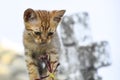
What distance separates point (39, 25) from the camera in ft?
4.37

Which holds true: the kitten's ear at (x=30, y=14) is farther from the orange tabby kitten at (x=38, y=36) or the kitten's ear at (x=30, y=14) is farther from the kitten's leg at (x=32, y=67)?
the kitten's leg at (x=32, y=67)

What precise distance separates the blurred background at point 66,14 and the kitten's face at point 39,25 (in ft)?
0.22

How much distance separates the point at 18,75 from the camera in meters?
1.45

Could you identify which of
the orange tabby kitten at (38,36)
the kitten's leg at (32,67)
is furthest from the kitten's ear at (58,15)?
the kitten's leg at (32,67)

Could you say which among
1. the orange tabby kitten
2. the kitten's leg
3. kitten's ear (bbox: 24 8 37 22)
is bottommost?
the kitten's leg

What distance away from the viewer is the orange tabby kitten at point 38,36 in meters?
1.33

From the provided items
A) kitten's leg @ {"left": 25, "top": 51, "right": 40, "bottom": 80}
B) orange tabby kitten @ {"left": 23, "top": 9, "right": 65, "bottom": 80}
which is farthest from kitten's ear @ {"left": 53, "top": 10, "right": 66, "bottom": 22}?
kitten's leg @ {"left": 25, "top": 51, "right": 40, "bottom": 80}

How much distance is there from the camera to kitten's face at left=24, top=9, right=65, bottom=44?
4.36ft

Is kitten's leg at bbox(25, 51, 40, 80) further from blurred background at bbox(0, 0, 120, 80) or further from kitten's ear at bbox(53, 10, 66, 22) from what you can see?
kitten's ear at bbox(53, 10, 66, 22)

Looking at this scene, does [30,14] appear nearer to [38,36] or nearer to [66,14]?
[38,36]

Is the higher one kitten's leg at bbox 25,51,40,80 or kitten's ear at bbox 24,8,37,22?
kitten's ear at bbox 24,8,37,22

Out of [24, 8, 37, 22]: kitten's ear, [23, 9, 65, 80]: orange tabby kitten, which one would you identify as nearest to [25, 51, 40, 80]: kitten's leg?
[23, 9, 65, 80]: orange tabby kitten

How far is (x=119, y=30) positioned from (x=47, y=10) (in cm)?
45

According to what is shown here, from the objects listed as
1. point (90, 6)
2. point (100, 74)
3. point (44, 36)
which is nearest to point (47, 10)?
point (44, 36)
